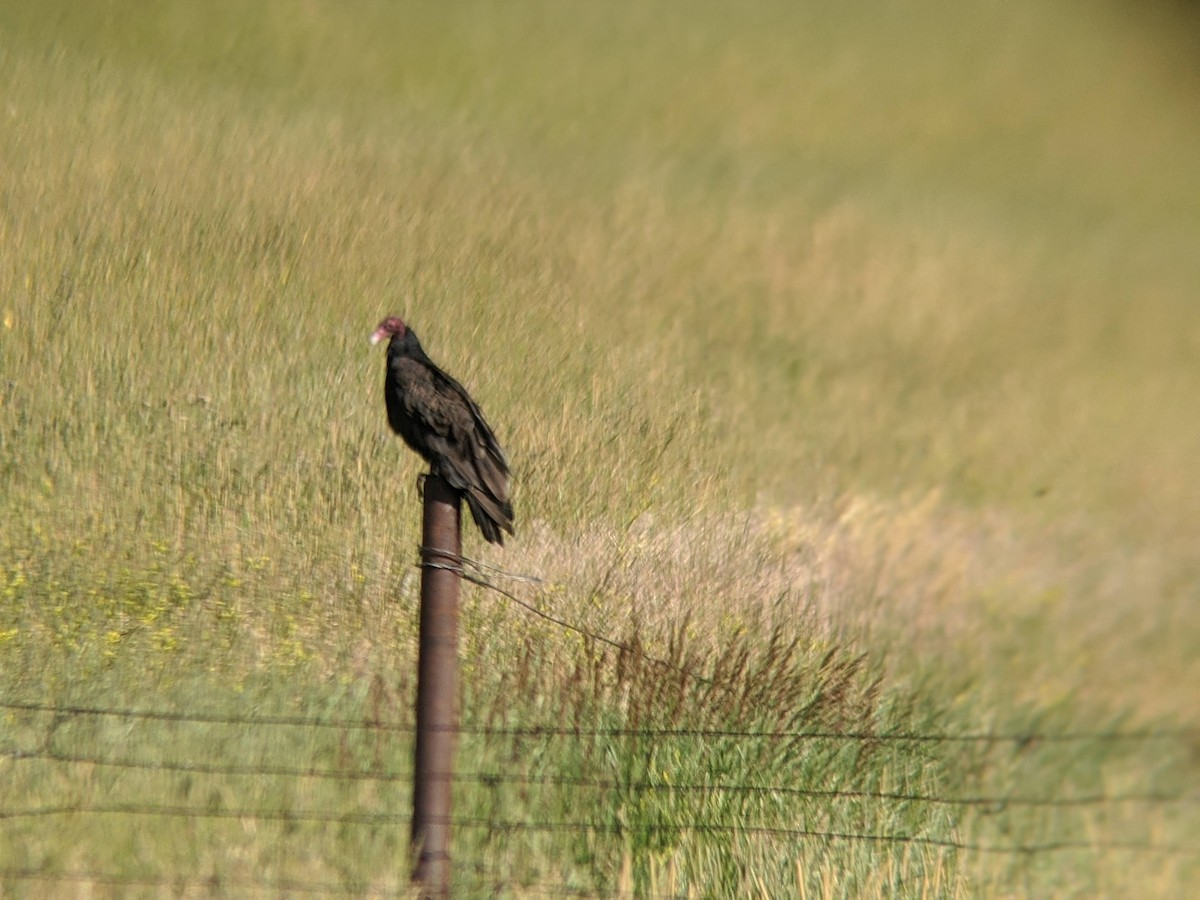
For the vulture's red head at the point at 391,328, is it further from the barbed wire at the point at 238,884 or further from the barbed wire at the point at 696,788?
the barbed wire at the point at 238,884

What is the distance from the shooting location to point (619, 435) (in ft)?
22.1

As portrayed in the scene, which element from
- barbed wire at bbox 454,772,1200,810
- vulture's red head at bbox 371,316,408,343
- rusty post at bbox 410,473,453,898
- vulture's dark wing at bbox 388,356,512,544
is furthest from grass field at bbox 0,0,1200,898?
vulture's red head at bbox 371,316,408,343

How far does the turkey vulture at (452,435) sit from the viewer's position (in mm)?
3926

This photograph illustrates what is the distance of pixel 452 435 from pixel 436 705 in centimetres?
120

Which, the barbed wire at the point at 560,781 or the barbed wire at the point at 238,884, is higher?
the barbed wire at the point at 560,781

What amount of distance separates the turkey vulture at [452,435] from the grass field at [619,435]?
2.25ft

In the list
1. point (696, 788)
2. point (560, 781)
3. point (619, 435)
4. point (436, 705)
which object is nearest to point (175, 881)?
point (436, 705)

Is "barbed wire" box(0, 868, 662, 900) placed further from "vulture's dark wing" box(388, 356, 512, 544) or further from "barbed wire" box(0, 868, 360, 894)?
"vulture's dark wing" box(388, 356, 512, 544)

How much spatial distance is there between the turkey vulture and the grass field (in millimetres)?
684

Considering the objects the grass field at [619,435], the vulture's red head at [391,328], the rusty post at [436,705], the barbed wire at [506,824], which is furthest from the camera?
the vulture's red head at [391,328]

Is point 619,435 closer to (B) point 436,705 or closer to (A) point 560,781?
(A) point 560,781

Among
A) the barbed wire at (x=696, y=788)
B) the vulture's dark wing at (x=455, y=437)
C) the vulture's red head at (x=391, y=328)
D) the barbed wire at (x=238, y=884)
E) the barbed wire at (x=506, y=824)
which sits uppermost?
the vulture's red head at (x=391, y=328)

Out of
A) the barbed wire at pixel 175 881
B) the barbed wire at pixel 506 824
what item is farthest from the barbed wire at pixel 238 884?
the barbed wire at pixel 506 824

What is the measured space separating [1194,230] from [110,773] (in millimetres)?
9645
